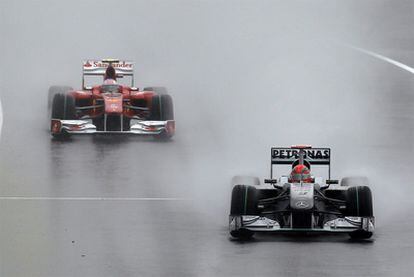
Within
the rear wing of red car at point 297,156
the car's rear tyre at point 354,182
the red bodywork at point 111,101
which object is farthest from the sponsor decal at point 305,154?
the red bodywork at point 111,101

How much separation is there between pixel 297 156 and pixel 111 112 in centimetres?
827

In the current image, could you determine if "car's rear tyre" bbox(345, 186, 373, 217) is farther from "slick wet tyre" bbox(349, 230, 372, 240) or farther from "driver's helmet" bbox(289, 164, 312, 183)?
"driver's helmet" bbox(289, 164, 312, 183)

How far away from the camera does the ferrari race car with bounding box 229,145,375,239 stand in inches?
931

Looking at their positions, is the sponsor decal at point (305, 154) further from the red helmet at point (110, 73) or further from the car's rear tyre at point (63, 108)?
the red helmet at point (110, 73)

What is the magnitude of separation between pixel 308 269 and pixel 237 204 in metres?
2.78

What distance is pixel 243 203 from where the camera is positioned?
78.2ft

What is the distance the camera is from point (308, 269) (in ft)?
69.8

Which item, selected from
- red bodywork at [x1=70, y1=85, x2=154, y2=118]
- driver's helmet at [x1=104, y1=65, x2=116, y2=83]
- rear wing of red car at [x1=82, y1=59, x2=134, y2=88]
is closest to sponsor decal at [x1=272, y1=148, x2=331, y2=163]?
red bodywork at [x1=70, y1=85, x2=154, y2=118]

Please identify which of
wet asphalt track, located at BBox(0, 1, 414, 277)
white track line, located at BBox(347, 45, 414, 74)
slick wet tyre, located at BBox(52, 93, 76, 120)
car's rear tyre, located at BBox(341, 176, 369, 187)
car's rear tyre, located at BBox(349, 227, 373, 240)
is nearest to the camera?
wet asphalt track, located at BBox(0, 1, 414, 277)

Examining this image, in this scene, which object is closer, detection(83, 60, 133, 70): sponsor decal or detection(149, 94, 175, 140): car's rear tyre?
detection(149, 94, 175, 140): car's rear tyre

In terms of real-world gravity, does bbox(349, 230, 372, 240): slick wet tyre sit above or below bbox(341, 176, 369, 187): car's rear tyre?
below

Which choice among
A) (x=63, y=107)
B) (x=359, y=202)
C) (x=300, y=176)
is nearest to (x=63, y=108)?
(x=63, y=107)

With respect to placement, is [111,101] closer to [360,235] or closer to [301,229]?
[301,229]

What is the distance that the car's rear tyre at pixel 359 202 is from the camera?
23750 mm
